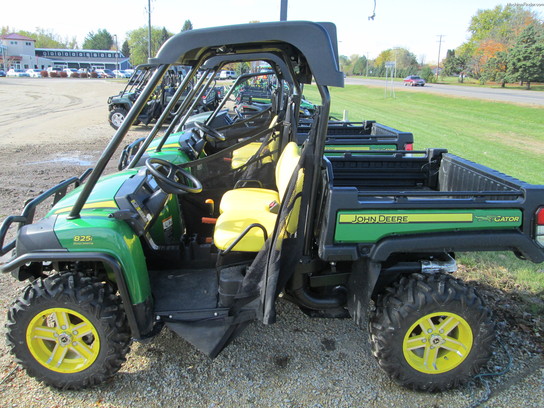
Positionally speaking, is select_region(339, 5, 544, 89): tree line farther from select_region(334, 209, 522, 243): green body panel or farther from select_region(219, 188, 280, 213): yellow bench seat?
select_region(334, 209, 522, 243): green body panel

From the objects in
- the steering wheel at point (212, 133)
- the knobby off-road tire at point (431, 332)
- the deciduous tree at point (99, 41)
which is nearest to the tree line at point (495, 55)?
the steering wheel at point (212, 133)

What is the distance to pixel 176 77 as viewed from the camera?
13859 mm

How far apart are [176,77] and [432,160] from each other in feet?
37.2

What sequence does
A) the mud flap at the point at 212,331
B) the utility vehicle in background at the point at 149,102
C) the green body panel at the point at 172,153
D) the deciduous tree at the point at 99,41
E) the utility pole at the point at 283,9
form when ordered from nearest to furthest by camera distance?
the mud flap at the point at 212,331 → the green body panel at the point at 172,153 → the utility pole at the point at 283,9 → the utility vehicle in background at the point at 149,102 → the deciduous tree at the point at 99,41

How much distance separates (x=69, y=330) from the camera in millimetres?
2658

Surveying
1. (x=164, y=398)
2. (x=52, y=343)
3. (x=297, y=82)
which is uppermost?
(x=297, y=82)

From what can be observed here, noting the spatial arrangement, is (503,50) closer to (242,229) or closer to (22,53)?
(242,229)

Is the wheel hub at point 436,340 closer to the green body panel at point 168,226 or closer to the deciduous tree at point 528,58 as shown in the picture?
the green body panel at point 168,226

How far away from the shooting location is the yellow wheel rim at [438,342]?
2.68 meters

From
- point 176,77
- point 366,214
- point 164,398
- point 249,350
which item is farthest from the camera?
point 176,77

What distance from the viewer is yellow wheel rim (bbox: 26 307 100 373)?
264 centimetres

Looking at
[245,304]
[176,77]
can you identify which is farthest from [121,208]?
[176,77]

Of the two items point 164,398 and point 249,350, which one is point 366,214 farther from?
point 164,398

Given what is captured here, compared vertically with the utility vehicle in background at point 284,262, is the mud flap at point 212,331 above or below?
below
